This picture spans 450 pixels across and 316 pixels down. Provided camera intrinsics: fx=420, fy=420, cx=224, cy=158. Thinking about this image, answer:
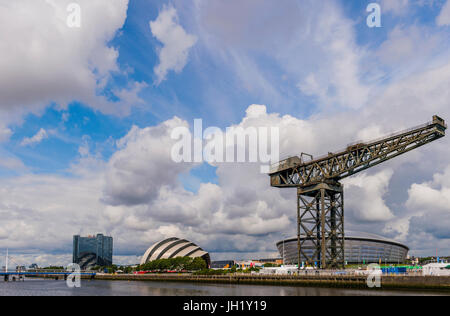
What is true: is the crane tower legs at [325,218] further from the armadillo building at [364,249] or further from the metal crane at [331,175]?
the armadillo building at [364,249]

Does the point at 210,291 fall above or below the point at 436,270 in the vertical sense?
below

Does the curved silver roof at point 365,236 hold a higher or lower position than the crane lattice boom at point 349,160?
lower

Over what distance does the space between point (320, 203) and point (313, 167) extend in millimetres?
7460

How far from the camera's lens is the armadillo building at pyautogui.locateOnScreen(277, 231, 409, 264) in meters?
164

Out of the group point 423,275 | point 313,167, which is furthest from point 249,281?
point 423,275

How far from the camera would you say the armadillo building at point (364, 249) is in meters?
164

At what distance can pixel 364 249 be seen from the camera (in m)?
166

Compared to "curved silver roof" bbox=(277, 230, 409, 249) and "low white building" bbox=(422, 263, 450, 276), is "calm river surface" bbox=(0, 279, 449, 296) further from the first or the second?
"curved silver roof" bbox=(277, 230, 409, 249)

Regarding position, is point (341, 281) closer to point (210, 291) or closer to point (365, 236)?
point (210, 291)

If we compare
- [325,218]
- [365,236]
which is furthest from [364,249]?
[325,218]

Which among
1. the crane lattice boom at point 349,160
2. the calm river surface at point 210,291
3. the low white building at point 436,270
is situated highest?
the crane lattice boom at point 349,160

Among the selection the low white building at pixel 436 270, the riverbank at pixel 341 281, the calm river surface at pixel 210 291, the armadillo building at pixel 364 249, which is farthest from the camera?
the armadillo building at pixel 364 249

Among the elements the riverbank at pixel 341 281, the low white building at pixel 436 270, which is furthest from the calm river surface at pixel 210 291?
the low white building at pixel 436 270
